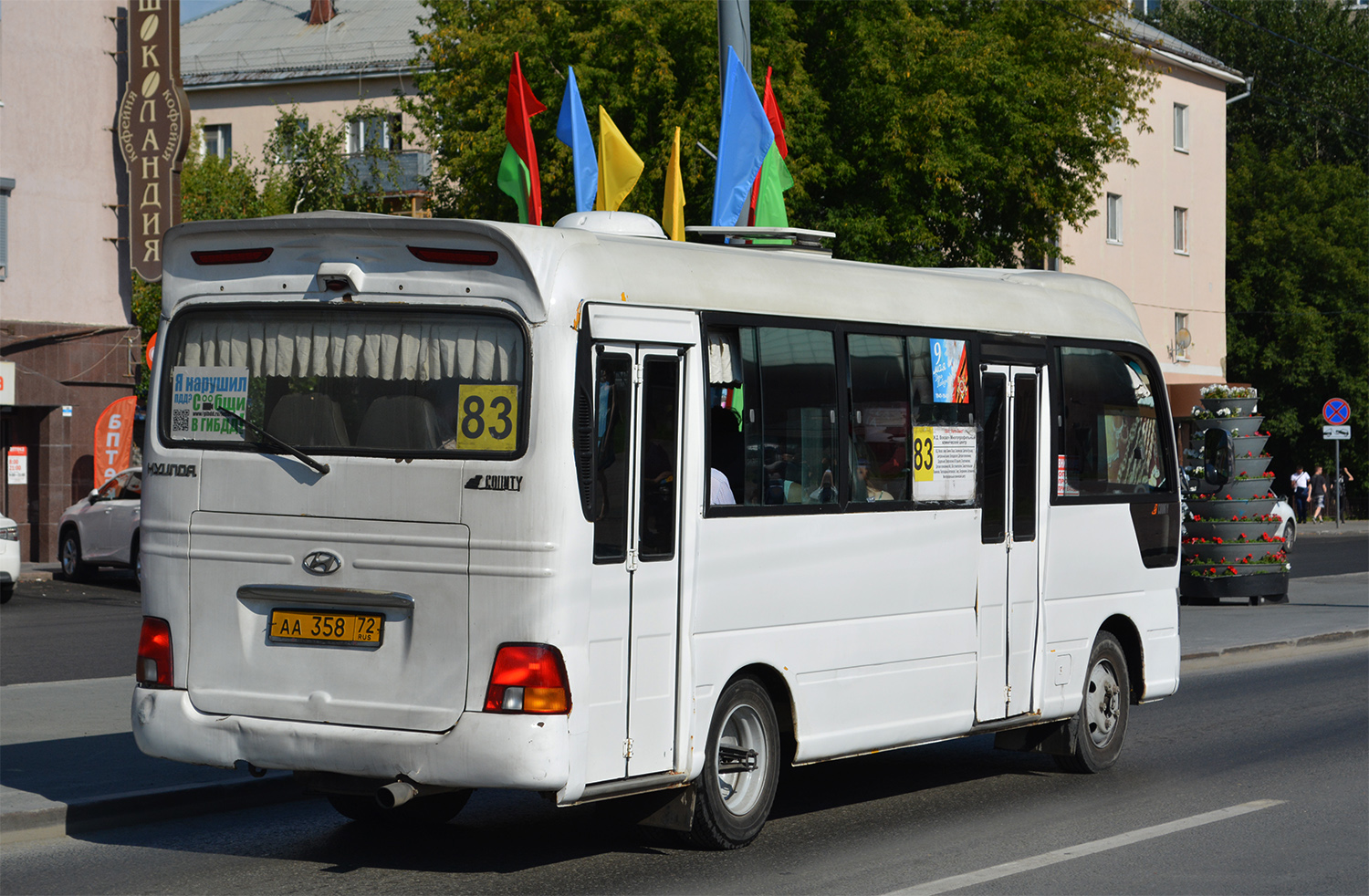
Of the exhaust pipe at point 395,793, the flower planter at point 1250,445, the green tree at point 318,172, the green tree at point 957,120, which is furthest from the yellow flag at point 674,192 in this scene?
the green tree at point 318,172

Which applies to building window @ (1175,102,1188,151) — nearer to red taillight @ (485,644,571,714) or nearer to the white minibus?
the white minibus

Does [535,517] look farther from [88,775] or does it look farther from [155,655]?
[88,775]

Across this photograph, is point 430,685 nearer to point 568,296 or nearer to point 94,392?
point 568,296

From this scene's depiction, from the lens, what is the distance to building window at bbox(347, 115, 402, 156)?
47219 millimetres

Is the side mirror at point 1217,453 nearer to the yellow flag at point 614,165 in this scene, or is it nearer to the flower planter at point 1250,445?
the yellow flag at point 614,165

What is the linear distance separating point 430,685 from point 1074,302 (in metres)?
5.40

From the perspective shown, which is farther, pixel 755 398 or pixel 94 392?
pixel 94 392

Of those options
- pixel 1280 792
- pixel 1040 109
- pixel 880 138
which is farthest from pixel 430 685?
pixel 1040 109

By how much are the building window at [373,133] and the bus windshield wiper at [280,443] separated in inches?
1531

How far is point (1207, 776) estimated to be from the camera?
10438 mm

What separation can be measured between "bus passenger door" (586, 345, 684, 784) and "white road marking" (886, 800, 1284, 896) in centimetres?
125

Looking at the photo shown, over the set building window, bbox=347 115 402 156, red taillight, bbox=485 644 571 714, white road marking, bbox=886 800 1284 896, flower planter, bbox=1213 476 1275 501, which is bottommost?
white road marking, bbox=886 800 1284 896

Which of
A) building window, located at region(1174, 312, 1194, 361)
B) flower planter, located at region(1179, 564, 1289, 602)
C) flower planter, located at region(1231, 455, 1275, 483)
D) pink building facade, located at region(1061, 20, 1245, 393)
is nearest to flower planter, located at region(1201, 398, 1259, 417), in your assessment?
flower planter, located at region(1231, 455, 1275, 483)

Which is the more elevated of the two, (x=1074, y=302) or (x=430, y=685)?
(x=1074, y=302)
